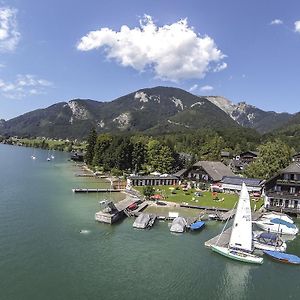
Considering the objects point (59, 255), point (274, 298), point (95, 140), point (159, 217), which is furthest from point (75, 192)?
point (95, 140)

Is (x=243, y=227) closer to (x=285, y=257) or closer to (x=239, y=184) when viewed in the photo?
(x=285, y=257)

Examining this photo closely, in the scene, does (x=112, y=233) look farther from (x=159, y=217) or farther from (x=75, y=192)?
(x=75, y=192)

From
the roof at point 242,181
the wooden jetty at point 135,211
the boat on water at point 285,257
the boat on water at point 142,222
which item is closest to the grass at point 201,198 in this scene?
the roof at point 242,181

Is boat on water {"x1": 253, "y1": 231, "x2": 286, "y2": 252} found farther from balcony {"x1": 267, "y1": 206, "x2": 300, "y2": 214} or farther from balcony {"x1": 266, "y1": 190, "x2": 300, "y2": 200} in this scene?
balcony {"x1": 266, "y1": 190, "x2": 300, "y2": 200}

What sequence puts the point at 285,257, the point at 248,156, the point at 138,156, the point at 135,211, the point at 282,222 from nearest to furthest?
the point at 285,257
the point at 282,222
the point at 135,211
the point at 138,156
the point at 248,156

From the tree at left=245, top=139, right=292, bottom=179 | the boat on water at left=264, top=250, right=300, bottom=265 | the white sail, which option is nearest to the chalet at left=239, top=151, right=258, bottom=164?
the tree at left=245, top=139, right=292, bottom=179

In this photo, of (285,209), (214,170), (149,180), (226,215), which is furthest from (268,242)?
(214,170)

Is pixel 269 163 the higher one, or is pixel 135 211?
pixel 269 163
